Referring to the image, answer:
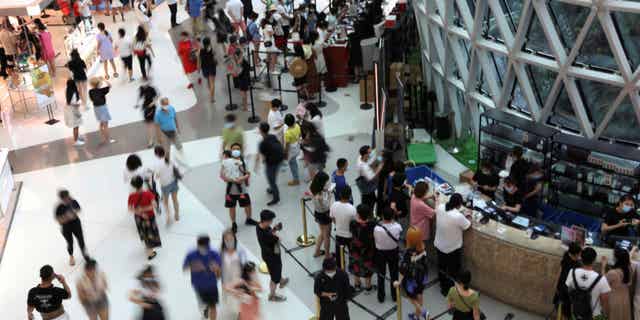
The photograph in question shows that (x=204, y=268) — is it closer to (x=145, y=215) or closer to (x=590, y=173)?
(x=145, y=215)

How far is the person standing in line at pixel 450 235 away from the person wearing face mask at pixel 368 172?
6.61ft

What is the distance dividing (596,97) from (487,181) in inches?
115

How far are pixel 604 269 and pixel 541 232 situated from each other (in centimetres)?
142

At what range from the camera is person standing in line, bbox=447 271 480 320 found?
9.47 m

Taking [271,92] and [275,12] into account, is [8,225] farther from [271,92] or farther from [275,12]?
[275,12]

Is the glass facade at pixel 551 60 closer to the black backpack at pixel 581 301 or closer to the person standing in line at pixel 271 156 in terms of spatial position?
the black backpack at pixel 581 301

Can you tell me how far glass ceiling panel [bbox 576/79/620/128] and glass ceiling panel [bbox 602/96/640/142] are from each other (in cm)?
22

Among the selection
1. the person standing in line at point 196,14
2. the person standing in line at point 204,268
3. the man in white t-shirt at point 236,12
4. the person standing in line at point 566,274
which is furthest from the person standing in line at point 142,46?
the person standing in line at point 566,274

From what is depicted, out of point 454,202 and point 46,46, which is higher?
point 46,46

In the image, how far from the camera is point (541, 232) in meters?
11.4

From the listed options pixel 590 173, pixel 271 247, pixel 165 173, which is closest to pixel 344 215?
pixel 271 247

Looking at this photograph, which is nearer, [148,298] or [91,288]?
[148,298]

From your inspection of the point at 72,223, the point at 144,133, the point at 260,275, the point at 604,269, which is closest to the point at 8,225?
the point at 72,223

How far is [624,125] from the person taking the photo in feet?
44.1
